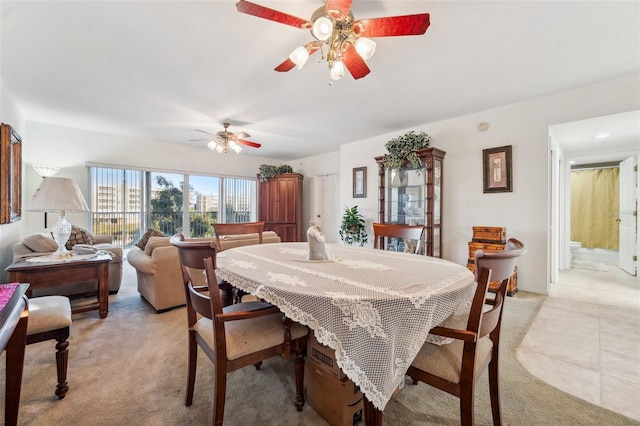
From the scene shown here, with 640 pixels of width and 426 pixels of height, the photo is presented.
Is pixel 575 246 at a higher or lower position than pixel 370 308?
lower

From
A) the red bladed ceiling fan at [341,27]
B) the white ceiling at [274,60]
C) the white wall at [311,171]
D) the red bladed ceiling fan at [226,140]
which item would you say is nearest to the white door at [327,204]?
the white wall at [311,171]

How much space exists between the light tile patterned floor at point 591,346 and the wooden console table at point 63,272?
3.60 metres

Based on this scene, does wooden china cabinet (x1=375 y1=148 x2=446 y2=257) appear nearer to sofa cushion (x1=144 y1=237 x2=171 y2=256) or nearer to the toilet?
sofa cushion (x1=144 y1=237 x2=171 y2=256)

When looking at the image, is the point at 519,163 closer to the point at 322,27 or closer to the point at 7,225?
the point at 322,27

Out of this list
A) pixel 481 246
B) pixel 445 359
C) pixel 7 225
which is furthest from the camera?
pixel 481 246

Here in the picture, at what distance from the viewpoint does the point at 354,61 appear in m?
1.83

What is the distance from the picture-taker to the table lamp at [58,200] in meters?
2.32

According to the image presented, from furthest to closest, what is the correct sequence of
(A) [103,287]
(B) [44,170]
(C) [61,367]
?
(B) [44,170], (A) [103,287], (C) [61,367]

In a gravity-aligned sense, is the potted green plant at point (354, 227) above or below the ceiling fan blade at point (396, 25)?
below

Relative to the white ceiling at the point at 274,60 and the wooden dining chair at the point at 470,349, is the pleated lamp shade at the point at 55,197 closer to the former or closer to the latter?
the white ceiling at the point at 274,60

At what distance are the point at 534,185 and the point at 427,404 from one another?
2997mm

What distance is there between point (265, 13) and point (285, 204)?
490 centimetres

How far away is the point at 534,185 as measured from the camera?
3.17 metres

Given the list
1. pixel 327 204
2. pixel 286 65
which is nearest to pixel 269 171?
pixel 327 204
